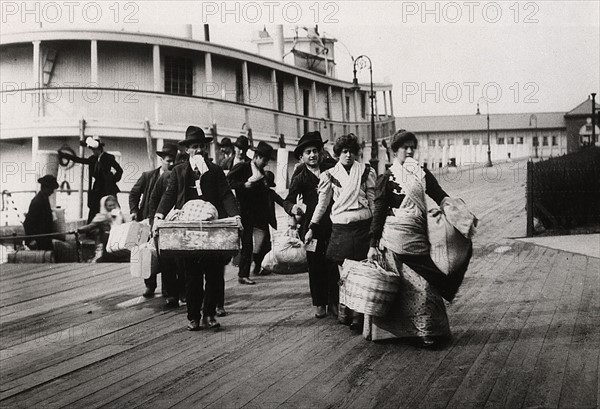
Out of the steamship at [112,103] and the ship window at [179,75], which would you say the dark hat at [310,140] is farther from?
the ship window at [179,75]

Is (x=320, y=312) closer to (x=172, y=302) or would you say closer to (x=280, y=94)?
(x=172, y=302)

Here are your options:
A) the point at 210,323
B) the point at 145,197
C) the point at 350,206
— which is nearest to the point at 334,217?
the point at 350,206

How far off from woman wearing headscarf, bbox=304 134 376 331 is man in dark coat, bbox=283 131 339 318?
36cm

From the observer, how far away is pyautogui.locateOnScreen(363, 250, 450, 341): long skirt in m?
5.02

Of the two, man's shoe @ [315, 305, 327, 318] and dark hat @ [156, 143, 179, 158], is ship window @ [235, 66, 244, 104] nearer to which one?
dark hat @ [156, 143, 179, 158]

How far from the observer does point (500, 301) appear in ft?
22.0

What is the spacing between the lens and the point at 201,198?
19.8 ft

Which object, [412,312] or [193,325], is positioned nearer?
[412,312]

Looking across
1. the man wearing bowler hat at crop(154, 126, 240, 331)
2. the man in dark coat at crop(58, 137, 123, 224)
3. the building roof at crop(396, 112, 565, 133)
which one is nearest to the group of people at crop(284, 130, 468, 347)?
the man wearing bowler hat at crop(154, 126, 240, 331)

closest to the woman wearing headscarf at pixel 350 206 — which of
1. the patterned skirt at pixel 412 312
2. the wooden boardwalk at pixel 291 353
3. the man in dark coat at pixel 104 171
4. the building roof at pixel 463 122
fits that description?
the patterned skirt at pixel 412 312

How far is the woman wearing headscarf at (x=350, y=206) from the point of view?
5711 mm

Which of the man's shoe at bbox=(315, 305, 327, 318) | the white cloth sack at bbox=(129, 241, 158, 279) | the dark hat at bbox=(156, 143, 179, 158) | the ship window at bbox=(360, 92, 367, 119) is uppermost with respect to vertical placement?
the ship window at bbox=(360, 92, 367, 119)

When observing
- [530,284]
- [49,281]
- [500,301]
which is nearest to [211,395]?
[500,301]

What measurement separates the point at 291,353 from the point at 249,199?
362cm
